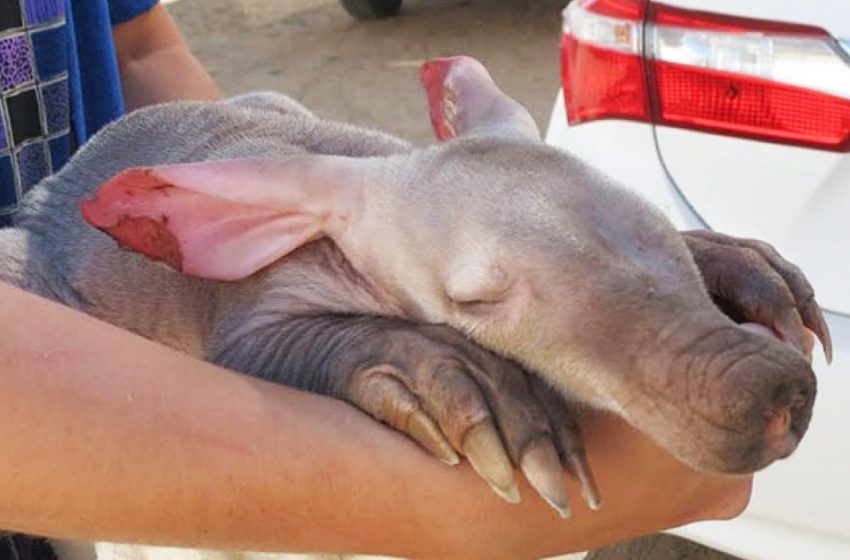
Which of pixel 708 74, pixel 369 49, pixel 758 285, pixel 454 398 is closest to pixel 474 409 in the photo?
pixel 454 398

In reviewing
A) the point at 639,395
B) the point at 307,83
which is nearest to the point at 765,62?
the point at 639,395

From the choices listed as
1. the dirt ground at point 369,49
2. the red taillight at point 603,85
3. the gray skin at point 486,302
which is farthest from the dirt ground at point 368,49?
the gray skin at point 486,302

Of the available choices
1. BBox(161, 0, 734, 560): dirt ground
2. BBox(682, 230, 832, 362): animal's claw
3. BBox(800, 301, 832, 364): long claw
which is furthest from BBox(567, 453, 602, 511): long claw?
BBox(161, 0, 734, 560): dirt ground

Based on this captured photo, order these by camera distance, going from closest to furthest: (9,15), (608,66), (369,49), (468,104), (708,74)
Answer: (468,104)
(9,15)
(708,74)
(608,66)
(369,49)

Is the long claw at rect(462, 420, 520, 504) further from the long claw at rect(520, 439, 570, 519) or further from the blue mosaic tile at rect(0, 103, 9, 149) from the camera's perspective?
the blue mosaic tile at rect(0, 103, 9, 149)

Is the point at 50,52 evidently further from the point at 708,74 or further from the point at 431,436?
the point at 708,74

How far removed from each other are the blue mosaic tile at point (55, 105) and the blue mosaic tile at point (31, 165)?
1.3 inches

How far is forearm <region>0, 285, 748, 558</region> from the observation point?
139 cm

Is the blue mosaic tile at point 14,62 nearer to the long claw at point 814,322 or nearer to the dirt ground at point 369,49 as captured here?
the long claw at point 814,322

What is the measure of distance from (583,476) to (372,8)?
7.54m

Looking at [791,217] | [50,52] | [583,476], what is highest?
[50,52]

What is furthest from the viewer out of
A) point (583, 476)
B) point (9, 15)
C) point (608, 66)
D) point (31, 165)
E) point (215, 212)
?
point (608, 66)

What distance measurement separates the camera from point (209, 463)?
143 centimetres

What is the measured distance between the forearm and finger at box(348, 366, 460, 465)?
0.05 ft
